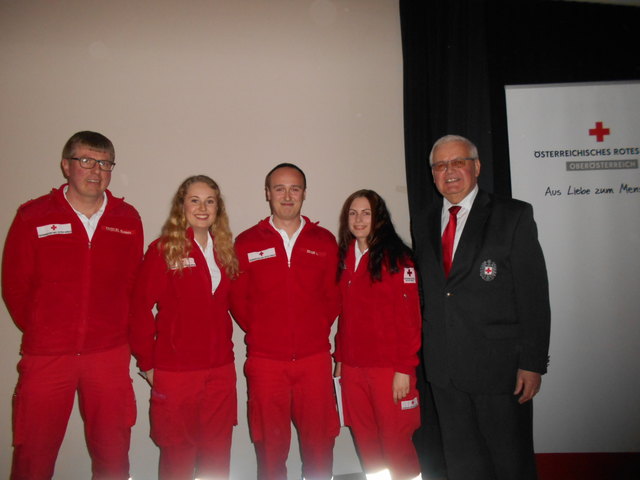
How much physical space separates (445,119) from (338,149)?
2.78 ft

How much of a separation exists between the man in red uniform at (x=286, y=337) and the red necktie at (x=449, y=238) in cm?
71

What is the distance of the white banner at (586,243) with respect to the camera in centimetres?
262

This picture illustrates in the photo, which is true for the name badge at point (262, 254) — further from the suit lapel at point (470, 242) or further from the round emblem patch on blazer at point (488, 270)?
the round emblem patch on blazer at point (488, 270)

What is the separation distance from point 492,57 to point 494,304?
2.01 meters

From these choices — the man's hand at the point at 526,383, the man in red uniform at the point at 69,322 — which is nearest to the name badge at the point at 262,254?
the man in red uniform at the point at 69,322

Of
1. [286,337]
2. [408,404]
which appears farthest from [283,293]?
[408,404]

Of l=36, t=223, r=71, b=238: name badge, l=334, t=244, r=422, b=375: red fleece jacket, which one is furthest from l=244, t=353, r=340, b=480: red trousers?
l=36, t=223, r=71, b=238: name badge

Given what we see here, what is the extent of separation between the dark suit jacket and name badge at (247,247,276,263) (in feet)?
3.30

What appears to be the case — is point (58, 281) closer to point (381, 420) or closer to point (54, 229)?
point (54, 229)

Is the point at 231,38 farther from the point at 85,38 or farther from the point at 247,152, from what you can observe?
the point at 85,38

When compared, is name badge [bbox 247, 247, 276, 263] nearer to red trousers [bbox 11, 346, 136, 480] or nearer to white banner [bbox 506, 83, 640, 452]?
red trousers [bbox 11, 346, 136, 480]

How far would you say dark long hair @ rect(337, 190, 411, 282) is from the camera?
6.99ft

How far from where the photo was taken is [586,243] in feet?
8.81

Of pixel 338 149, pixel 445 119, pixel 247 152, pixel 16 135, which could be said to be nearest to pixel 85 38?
pixel 16 135
